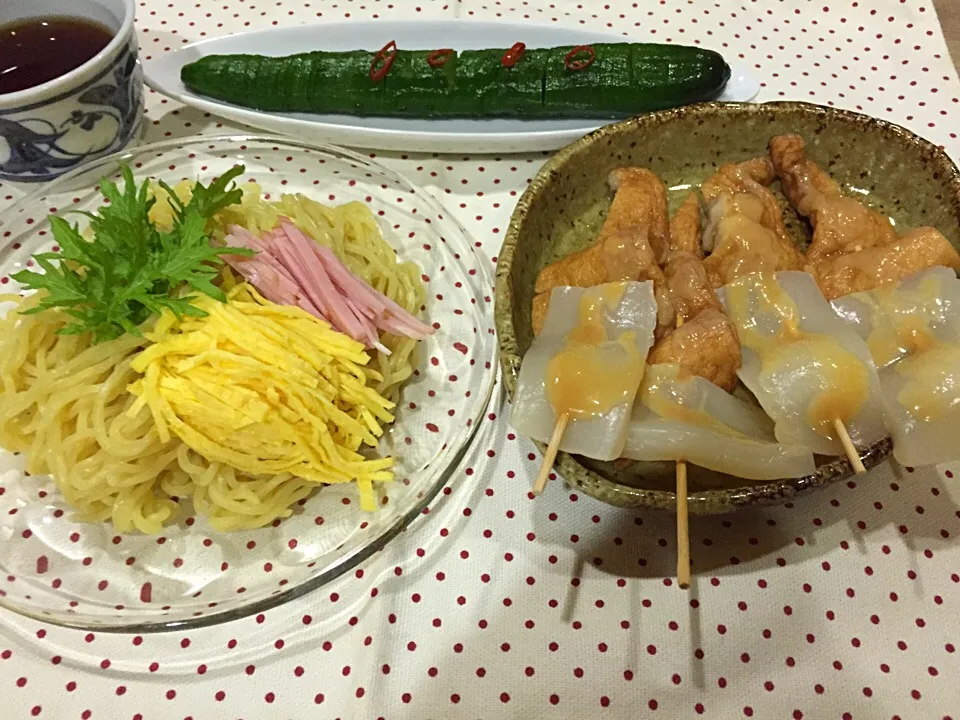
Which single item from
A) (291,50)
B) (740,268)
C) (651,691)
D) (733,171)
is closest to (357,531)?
(651,691)

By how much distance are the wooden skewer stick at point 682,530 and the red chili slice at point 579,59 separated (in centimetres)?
136

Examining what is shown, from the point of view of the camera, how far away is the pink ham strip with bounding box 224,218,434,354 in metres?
1.65

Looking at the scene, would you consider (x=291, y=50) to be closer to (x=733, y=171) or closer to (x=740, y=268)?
(x=733, y=171)

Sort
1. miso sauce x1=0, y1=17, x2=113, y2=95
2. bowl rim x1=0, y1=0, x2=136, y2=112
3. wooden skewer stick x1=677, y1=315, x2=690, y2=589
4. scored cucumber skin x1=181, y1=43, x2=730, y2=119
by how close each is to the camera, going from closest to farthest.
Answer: wooden skewer stick x1=677, y1=315, x2=690, y2=589
bowl rim x1=0, y1=0, x2=136, y2=112
miso sauce x1=0, y1=17, x2=113, y2=95
scored cucumber skin x1=181, y1=43, x2=730, y2=119

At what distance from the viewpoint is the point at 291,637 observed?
1.49 m

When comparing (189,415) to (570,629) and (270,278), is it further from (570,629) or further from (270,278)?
(570,629)

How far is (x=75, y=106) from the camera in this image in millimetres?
1891

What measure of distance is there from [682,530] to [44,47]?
216cm

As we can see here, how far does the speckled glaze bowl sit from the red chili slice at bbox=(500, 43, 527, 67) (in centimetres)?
47

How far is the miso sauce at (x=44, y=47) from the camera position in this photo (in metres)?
1.96

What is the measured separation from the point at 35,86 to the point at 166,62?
0.53m

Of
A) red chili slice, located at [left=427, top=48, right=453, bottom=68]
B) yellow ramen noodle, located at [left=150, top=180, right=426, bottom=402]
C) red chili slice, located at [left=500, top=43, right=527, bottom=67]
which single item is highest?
red chili slice, located at [left=500, top=43, right=527, bottom=67]

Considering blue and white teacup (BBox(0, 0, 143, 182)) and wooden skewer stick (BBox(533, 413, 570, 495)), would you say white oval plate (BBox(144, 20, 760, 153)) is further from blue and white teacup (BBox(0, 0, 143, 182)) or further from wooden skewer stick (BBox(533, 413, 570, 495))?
wooden skewer stick (BBox(533, 413, 570, 495))

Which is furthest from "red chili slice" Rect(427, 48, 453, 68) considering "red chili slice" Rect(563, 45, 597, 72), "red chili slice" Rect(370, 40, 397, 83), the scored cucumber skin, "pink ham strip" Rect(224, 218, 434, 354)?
"pink ham strip" Rect(224, 218, 434, 354)
